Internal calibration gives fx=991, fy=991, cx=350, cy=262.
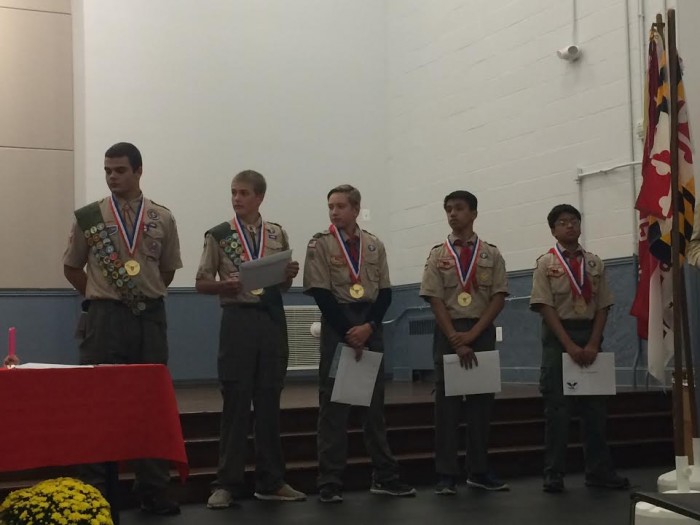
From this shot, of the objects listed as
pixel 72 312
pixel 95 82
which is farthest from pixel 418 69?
pixel 72 312

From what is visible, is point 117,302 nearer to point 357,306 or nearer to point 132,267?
point 132,267

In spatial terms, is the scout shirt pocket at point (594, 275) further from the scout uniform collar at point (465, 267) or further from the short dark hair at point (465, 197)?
the short dark hair at point (465, 197)

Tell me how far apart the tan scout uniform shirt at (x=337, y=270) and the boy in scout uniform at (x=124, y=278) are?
78 cm

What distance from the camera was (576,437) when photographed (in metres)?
6.22

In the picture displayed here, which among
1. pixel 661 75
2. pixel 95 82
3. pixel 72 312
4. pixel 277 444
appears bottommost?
pixel 277 444

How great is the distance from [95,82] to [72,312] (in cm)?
197

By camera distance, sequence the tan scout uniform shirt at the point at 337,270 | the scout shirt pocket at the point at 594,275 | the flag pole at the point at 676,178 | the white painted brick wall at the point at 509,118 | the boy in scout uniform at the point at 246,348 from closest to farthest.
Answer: the flag pole at the point at 676,178 → the boy in scout uniform at the point at 246,348 → the tan scout uniform shirt at the point at 337,270 → the scout shirt pocket at the point at 594,275 → the white painted brick wall at the point at 509,118

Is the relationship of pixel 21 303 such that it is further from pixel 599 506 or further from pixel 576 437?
pixel 599 506

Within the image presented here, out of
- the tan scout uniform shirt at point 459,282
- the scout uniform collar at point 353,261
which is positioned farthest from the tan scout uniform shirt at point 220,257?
the tan scout uniform shirt at point 459,282

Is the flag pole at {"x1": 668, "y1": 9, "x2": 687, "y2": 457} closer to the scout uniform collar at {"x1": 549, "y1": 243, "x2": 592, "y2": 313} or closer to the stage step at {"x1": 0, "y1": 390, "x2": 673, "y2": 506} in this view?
the scout uniform collar at {"x1": 549, "y1": 243, "x2": 592, "y2": 313}

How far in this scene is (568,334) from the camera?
5.22m

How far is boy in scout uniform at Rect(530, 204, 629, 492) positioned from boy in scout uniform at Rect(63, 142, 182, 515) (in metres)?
1.99

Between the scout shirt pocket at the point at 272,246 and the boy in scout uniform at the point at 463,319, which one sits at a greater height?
the scout shirt pocket at the point at 272,246

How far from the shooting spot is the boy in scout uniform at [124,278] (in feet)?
14.2
